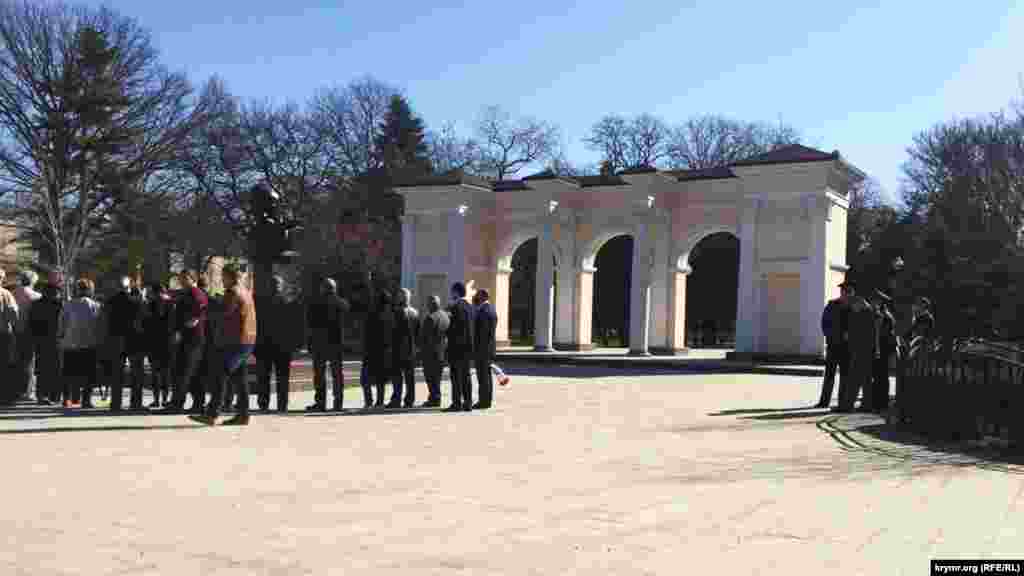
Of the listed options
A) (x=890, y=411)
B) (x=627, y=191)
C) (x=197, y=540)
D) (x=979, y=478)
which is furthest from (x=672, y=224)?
(x=197, y=540)

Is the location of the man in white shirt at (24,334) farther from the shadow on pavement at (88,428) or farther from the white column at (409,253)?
the white column at (409,253)

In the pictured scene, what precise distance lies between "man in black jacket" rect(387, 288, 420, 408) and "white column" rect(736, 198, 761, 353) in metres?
16.6

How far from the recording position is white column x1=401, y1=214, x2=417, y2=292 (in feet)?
114

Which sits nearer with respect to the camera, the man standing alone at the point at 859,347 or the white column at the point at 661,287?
the man standing alone at the point at 859,347

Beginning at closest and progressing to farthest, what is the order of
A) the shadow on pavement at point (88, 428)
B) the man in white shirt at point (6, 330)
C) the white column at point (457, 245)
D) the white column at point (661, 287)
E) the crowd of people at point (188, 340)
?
the shadow on pavement at point (88, 428)
the crowd of people at point (188, 340)
the man in white shirt at point (6, 330)
the white column at point (661, 287)
the white column at point (457, 245)

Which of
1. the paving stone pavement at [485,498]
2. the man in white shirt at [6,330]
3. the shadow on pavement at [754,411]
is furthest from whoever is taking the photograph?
the shadow on pavement at [754,411]

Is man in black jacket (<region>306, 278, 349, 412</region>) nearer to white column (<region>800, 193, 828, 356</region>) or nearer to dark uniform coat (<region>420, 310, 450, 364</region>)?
dark uniform coat (<region>420, 310, 450, 364</region>)

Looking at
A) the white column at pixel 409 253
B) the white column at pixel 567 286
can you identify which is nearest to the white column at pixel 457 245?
the white column at pixel 409 253

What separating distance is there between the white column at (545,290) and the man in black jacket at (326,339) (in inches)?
821

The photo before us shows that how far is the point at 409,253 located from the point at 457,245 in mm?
2283

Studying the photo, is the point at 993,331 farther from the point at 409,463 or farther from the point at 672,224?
the point at 409,463

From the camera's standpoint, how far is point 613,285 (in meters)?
50.4

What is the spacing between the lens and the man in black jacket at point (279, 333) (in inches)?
474

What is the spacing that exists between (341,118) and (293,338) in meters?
39.1
